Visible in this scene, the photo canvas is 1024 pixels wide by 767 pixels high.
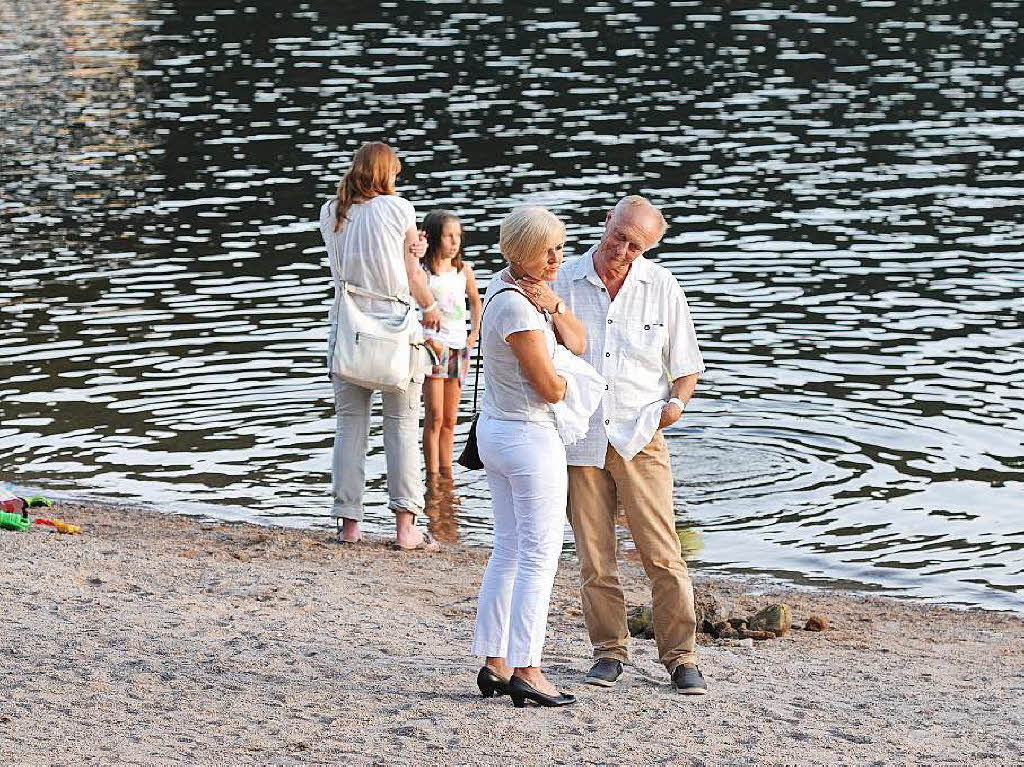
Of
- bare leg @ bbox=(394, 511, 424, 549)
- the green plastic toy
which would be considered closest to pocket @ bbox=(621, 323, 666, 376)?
bare leg @ bbox=(394, 511, 424, 549)

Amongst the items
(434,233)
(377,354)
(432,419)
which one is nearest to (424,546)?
(377,354)

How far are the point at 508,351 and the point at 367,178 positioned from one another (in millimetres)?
3096

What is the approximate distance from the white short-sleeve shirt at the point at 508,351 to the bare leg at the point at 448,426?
5.29 metres

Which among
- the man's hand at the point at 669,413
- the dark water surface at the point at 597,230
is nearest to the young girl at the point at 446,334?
the dark water surface at the point at 597,230

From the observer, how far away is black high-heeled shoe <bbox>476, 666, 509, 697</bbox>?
7274 mm

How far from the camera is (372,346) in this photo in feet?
32.3

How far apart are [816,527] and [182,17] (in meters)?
36.4

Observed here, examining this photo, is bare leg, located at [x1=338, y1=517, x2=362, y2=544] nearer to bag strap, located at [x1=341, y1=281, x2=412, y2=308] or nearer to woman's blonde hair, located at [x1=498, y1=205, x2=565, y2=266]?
bag strap, located at [x1=341, y1=281, x2=412, y2=308]

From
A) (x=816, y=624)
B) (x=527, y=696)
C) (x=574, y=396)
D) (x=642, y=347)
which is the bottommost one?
(x=816, y=624)

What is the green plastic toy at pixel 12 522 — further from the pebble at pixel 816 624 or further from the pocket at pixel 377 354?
the pebble at pixel 816 624

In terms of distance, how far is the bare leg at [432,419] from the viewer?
12.2 m

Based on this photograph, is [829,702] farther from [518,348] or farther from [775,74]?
[775,74]

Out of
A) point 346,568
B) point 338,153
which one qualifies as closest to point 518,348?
point 346,568

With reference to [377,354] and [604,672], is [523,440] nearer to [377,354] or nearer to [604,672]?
[604,672]
